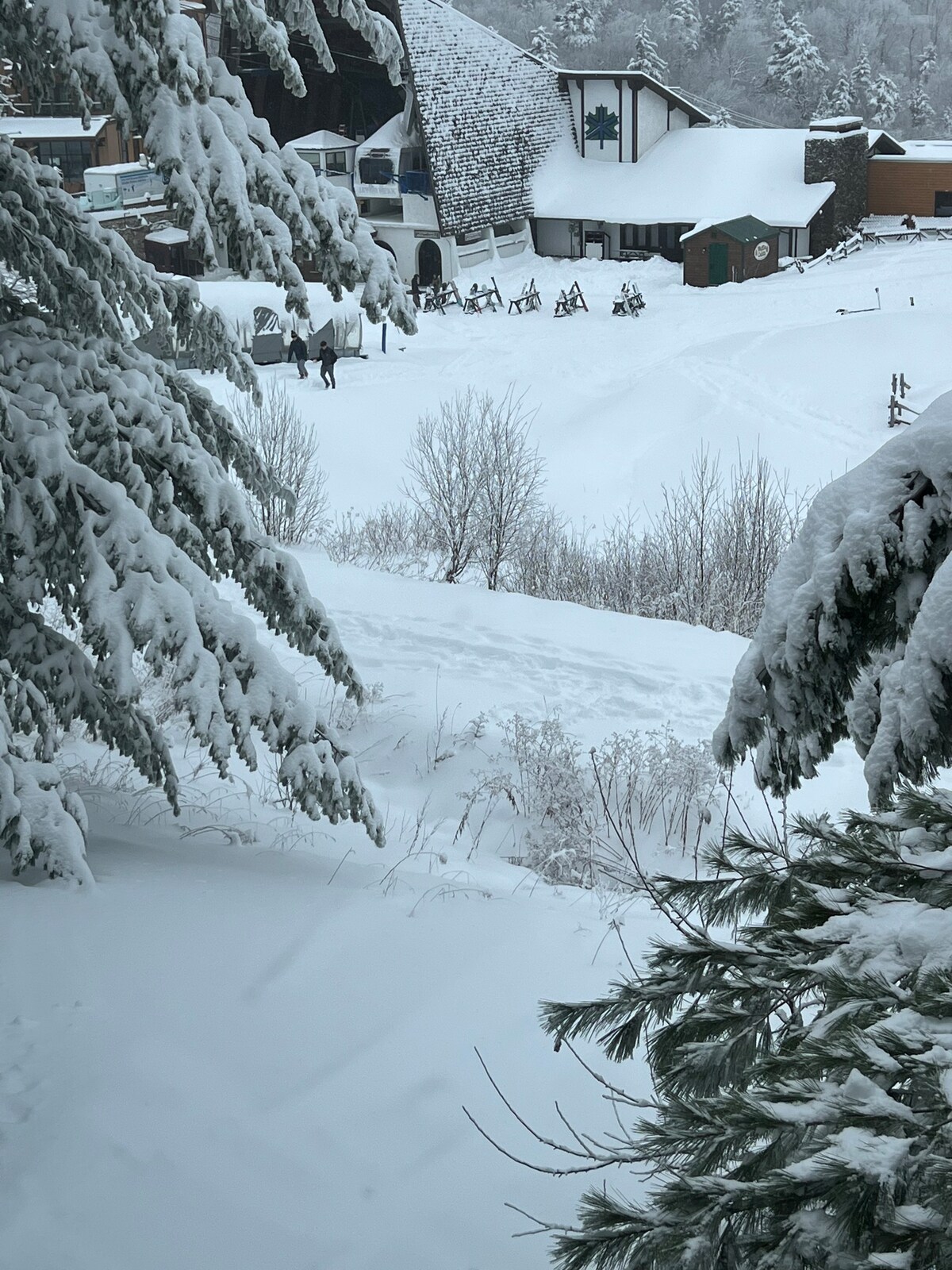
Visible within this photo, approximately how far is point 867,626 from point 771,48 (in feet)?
249

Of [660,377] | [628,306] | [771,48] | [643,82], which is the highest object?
[771,48]

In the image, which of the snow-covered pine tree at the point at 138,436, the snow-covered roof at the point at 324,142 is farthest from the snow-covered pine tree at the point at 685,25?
the snow-covered pine tree at the point at 138,436

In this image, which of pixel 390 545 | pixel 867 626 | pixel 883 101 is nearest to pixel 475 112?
pixel 390 545

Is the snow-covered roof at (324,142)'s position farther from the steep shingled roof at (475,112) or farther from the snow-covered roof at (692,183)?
the snow-covered roof at (692,183)

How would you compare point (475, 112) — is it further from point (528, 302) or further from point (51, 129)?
point (51, 129)

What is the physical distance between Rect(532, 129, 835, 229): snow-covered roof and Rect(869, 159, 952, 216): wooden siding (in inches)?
110

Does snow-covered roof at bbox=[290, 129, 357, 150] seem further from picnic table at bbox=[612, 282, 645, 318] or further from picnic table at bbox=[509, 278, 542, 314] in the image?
picnic table at bbox=[612, 282, 645, 318]

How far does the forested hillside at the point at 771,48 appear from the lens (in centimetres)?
5831

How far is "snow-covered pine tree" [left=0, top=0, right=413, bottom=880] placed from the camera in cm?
454

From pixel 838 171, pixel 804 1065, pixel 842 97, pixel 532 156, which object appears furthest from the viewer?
pixel 842 97

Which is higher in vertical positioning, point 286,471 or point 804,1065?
point 804,1065

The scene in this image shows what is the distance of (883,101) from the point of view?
55.4 meters

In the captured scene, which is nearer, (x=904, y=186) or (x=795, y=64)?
(x=904, y=186)

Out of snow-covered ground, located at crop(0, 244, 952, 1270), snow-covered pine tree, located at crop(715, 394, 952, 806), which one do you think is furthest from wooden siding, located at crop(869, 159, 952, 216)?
snow-covered pine tree, located at crop(715, 394, 952, 806)
